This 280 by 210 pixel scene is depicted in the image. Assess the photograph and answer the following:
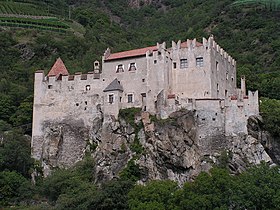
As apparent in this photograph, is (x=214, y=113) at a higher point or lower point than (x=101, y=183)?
higher

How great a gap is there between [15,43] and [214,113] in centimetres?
5991

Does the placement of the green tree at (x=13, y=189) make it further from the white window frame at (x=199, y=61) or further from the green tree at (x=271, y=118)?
the green tree at (x=271, y=118)

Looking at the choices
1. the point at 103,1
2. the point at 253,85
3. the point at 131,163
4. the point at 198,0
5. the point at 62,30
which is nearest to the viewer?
the point at 131,163

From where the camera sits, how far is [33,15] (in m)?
124

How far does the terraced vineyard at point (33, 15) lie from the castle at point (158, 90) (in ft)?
172

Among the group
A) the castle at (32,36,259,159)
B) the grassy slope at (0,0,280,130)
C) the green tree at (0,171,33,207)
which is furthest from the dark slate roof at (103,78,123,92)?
the grassy slope at (0,0,280,130)

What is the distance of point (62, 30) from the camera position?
387ft

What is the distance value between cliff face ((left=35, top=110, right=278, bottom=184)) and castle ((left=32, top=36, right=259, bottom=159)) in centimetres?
114

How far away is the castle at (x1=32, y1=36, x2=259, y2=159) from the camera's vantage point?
5828 centimetres

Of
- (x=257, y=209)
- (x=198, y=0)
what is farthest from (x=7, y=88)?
(x=198, y=0)

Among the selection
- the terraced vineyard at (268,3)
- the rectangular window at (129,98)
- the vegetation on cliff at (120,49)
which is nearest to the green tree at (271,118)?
the vegetation on cliff at (120,49)

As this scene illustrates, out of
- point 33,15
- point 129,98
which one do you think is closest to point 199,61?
point 129,98

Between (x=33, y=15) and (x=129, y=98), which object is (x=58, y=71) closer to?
(x=129, y=98)

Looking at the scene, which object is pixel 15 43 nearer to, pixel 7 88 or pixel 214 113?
pixel 7 88
